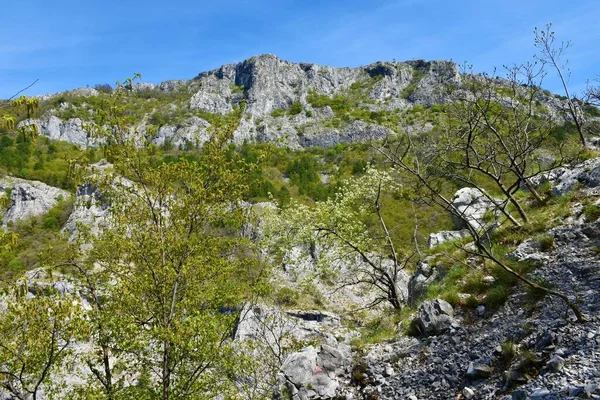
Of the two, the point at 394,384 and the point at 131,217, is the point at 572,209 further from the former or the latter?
the point at 131,217

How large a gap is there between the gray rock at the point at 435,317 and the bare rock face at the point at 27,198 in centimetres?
10552

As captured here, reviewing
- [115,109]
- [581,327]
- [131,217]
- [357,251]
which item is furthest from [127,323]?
[357,251]

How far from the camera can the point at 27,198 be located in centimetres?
10044

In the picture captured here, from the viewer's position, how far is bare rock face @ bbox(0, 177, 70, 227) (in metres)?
98.8

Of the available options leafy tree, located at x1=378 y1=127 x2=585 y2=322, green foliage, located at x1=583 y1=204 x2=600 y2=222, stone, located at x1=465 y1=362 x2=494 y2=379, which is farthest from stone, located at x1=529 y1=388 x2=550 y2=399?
green foliage, located at x1=583 y1=204 x2=600 y2=222

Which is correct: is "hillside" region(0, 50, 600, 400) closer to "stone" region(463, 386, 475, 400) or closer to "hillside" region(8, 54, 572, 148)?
"stone" region(463, 386, 475, 400)

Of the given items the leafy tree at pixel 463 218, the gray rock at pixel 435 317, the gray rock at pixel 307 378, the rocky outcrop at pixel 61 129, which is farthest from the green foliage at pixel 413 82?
the gray rock at pixel 307 378

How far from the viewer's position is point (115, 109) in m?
12.2

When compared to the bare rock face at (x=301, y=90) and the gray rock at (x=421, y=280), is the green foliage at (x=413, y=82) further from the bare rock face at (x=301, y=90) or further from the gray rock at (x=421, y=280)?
the gray rock at (x=421, y=280)

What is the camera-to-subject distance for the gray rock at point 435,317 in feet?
36.4

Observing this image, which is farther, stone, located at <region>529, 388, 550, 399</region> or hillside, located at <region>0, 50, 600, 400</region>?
hillside, located at <region>0, 50, 600, 400</region>

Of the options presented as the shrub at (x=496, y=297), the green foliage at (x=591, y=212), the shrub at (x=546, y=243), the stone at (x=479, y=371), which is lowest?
the stone at (x=479, y=371)

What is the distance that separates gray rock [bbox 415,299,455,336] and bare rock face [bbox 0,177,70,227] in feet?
346

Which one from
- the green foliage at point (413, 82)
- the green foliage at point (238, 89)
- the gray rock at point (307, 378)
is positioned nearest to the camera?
the gray rock at point (307, 378)
